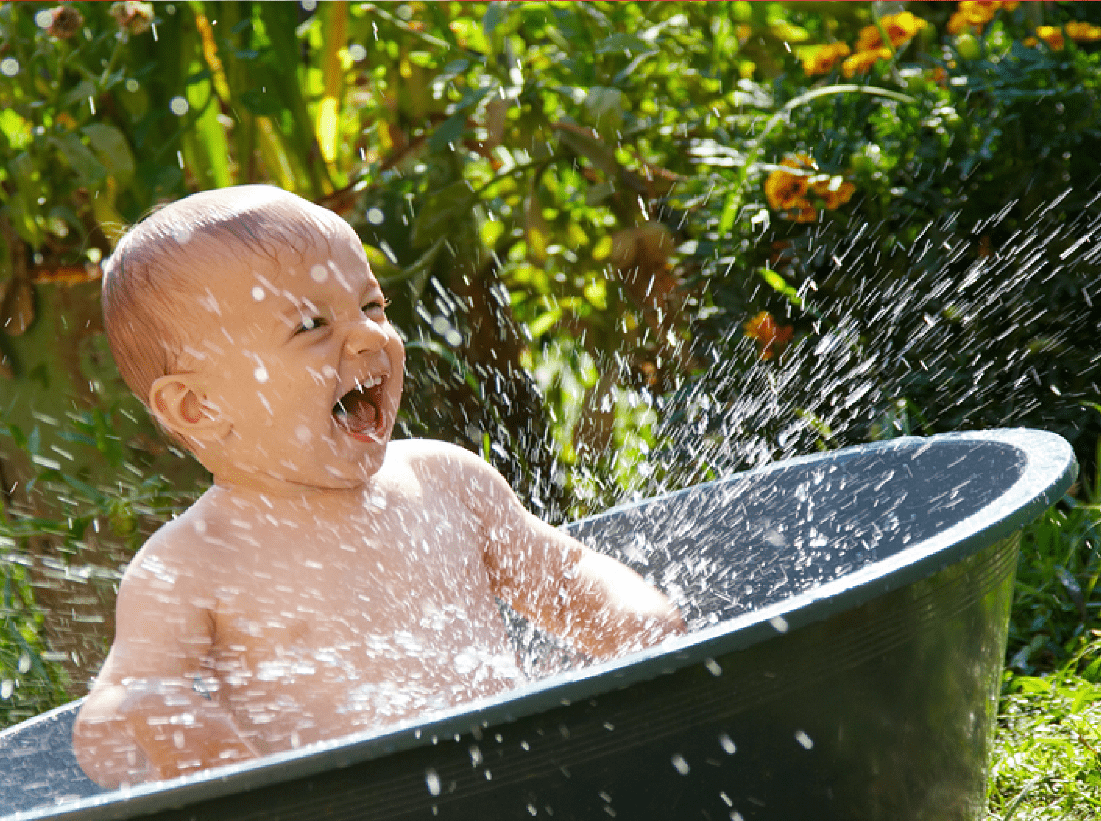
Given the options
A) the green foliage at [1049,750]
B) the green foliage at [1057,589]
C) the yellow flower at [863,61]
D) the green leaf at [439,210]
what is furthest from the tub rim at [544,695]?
the yellow flower at [863,61]

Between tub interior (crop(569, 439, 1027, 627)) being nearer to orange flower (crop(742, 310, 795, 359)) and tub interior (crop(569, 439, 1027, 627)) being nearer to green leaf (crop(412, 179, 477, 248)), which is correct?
orange flower (crop(742, 310, 795, 359))

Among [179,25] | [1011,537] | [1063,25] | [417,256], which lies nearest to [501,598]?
[1011,537]

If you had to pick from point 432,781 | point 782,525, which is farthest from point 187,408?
point 782,525

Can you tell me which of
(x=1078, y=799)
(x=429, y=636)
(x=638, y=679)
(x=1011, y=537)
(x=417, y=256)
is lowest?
(x=1078, y=799)

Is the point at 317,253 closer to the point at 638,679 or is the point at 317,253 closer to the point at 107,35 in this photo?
the point at 638,679

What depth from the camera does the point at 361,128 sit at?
3.29 meters

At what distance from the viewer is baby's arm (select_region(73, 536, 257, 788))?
1206mm

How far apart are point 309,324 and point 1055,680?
136 centimetres

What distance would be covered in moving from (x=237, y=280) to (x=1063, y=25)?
2.23 meters

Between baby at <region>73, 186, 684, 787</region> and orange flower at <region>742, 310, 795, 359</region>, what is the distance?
1205 millimetres

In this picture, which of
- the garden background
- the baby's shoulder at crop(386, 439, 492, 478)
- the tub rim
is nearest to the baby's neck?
the baby's shoulder at crop(386, 439, 492, 478)

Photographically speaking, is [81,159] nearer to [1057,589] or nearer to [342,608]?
[342,608]

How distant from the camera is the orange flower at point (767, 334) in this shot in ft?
8.46

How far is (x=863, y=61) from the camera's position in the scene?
9.04 ft
